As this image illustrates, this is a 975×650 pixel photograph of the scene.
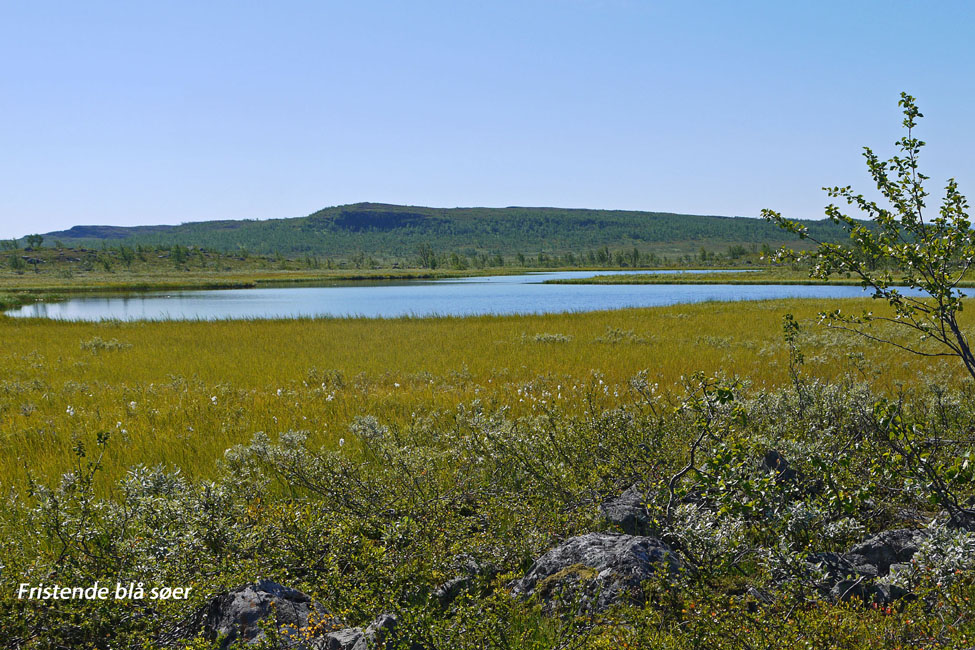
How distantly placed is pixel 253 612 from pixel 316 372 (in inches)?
468

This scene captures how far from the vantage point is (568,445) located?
707 cm

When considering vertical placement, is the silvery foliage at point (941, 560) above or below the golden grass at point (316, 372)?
above

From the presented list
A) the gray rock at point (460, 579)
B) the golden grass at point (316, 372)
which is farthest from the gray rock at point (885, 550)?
the golden grass at point (316, 372)

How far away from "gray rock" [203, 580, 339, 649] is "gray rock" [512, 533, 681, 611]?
5.17ft

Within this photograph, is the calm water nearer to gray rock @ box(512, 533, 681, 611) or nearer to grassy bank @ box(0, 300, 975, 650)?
grassy bank @ box(0, 300, 975, 650)

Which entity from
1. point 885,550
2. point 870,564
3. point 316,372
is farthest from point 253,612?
point 316,372

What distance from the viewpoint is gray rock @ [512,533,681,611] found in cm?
382

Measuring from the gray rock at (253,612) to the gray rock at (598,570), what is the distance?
5.17 feet

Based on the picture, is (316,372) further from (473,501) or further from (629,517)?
(629,517)

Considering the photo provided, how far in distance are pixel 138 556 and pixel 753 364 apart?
49.7ft

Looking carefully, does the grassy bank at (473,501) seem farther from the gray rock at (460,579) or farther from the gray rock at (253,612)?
the gray rock at (253,612)

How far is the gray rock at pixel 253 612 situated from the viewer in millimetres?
3465

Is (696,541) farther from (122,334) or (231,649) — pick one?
(122,334)

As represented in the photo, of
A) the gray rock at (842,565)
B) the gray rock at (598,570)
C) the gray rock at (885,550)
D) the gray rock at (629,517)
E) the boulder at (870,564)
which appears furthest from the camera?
the gray rock at (629,517)
